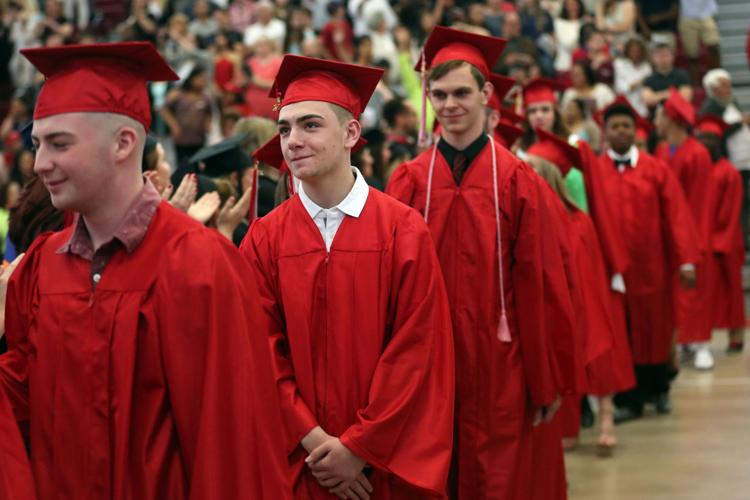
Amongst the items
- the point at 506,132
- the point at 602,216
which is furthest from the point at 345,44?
the point at 506,132

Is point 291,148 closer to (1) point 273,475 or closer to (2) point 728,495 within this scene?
(1) point 273,475

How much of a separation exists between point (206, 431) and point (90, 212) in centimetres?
58

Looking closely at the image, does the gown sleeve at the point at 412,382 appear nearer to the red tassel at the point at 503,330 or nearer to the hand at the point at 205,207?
the red tassel at the point at 503,330

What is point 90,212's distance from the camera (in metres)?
2.92

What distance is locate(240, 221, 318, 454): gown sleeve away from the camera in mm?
3828

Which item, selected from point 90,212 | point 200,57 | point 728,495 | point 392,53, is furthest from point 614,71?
point 90,212

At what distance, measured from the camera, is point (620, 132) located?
8.73 m

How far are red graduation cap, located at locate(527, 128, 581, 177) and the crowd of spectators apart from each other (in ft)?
14.5

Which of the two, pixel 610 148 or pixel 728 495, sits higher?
pixel 610 148

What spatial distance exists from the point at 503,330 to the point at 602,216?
3.57 m

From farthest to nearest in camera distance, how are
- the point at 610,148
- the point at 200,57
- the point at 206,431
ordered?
the point at 200,57
the point at 610,148
the point at 206,431

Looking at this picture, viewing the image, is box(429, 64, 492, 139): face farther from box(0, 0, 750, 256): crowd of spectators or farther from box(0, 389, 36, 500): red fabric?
box(0, 0, 750, 256): crowd of spectators

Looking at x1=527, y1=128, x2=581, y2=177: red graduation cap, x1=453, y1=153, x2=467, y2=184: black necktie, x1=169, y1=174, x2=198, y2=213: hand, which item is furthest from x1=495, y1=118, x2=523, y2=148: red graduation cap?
x1=169, y1=174, x2=198, y2=213: hand

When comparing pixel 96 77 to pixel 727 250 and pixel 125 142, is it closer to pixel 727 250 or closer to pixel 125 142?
pixel 125 142
